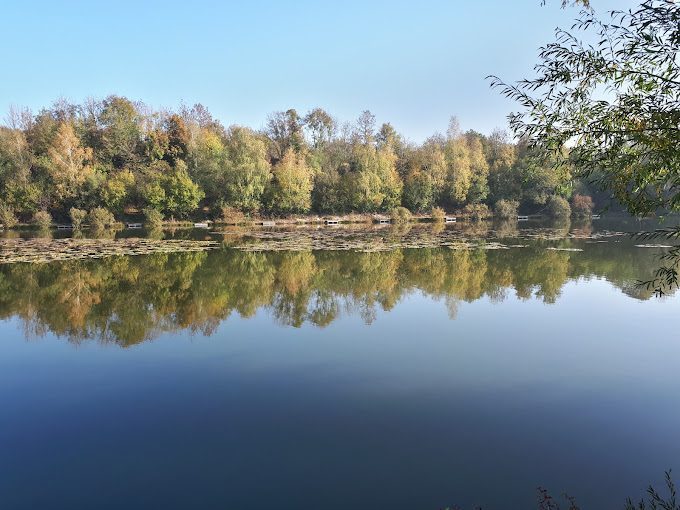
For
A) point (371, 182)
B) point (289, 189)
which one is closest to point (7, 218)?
point (289, 189)

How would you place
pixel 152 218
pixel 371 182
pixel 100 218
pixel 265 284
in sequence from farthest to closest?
pixel 371 182 < pixel 152 218 < pixel 100 218 < pixel 265 284

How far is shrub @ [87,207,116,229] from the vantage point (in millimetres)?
41625

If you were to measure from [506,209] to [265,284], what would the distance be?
4717 cm

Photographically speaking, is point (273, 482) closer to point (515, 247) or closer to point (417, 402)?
Result: point (417, 402)

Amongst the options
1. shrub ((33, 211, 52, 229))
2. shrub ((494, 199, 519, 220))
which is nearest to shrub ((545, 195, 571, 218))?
shrub ((494, 199, 519, 220))

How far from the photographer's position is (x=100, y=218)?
41.8m

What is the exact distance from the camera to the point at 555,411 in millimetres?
6449

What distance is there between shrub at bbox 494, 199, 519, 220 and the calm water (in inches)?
1741

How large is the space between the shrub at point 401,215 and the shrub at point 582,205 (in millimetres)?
22538

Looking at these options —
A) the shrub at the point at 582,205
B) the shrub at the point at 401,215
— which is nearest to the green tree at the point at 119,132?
the shrub at the point at 401,215

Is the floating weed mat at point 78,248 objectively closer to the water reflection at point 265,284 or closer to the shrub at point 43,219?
the water reflection at point 265,284

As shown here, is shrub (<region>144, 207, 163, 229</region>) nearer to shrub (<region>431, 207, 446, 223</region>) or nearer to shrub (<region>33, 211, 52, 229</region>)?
shrub (<region>33, 211, 52, 229</region>)

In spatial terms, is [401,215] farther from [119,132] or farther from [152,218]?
[119,132]

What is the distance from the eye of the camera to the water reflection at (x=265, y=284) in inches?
452
